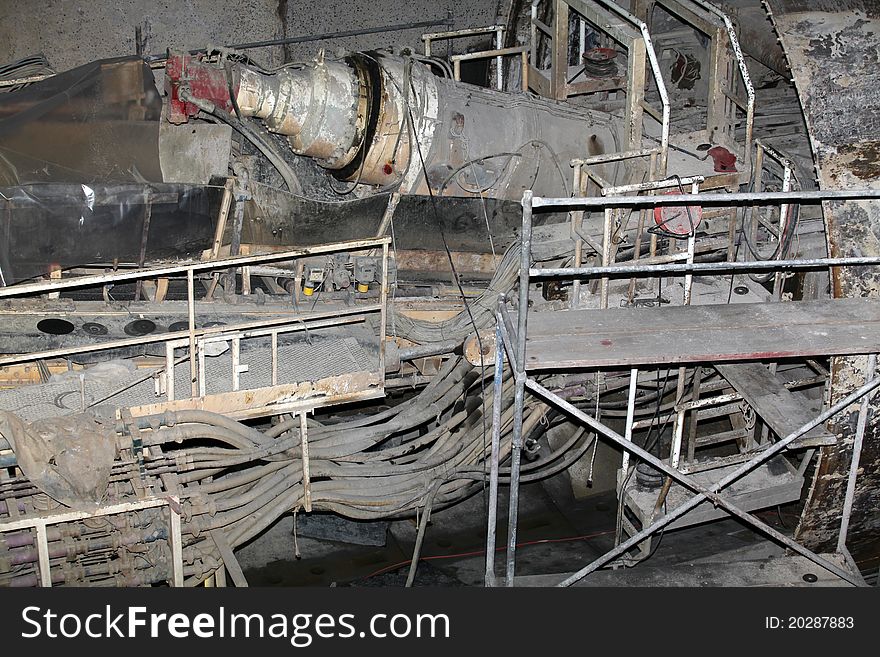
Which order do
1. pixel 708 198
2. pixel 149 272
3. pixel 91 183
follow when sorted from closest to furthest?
pixel 708 198 < pixel 149 272 < pixel 91 183

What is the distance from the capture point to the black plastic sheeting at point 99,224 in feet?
25.7

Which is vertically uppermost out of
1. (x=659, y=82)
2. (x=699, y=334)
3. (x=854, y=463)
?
(x=659, y=82)

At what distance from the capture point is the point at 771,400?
7.32 meters

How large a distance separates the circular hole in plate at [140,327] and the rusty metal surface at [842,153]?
5.41 m

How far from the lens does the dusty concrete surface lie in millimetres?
10914

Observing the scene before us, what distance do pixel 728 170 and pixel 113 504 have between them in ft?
20.8

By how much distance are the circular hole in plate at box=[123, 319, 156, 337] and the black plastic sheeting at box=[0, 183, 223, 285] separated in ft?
2.04

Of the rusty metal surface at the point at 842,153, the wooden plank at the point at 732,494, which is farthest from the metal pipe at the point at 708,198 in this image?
the wooden plank at the point at 732,494

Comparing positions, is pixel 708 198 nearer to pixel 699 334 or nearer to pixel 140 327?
pixel 699 334

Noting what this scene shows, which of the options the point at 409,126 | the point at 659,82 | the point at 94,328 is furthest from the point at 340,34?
the point at 94,328

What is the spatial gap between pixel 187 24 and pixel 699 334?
7.67 metres

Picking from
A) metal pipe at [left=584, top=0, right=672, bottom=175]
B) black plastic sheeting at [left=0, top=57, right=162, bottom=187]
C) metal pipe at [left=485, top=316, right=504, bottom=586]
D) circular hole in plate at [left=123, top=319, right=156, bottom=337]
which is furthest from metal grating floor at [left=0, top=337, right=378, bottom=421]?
metal pipe at [left=584, top=0, right=672, bottom=175]

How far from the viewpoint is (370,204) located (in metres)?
9.19

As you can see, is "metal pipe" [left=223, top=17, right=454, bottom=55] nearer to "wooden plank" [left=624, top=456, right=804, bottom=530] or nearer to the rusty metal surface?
the rusty metal surface
